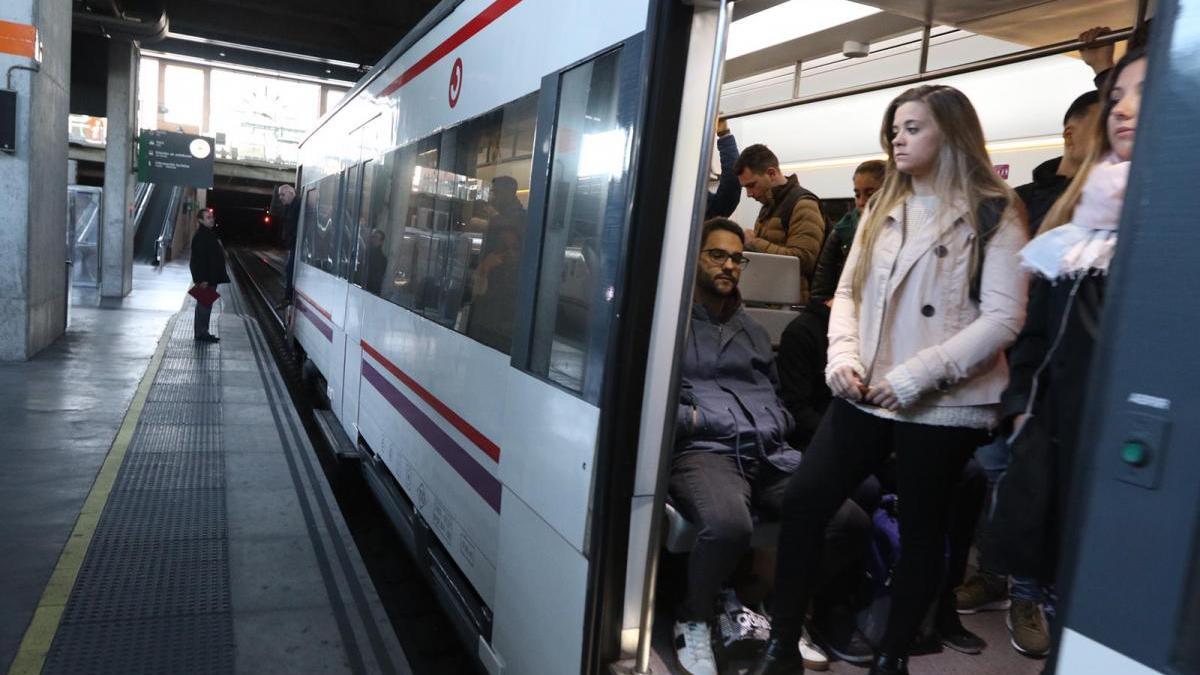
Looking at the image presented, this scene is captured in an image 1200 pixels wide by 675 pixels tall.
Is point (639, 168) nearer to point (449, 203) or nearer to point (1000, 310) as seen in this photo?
point (1000, 310)

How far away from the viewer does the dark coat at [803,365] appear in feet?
12.2

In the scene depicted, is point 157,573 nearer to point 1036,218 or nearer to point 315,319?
point 1036,218

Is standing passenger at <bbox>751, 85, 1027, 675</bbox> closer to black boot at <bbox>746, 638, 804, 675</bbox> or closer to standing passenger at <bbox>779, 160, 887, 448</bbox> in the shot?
black boot at <bbox>746, 638, 804, 675</bbox>

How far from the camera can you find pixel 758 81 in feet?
18.2

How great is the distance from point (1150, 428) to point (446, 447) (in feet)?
10.1

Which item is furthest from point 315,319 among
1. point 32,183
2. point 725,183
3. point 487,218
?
point 725,183

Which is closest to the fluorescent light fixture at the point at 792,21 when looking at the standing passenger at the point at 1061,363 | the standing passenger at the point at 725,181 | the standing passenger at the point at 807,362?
the standing passenger at the point at 725,181

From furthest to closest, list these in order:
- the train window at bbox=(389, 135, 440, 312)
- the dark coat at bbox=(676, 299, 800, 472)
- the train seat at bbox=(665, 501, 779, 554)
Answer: the train window at bbox=(389, 135, 440, 312) → the dark coat at bbox=(676, 299, 800, 472) → the train seat at bbox=(665, 501, 779, 554)

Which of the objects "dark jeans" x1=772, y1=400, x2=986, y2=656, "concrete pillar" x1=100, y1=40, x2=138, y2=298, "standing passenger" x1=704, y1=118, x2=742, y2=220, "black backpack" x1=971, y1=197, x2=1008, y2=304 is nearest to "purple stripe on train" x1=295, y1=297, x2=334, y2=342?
"standing passenger" x1=704, y1=118, x2=742, y2=220

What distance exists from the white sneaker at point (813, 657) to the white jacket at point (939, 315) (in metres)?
0.95

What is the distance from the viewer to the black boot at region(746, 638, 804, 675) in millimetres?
2643

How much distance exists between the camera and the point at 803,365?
3.74 meters

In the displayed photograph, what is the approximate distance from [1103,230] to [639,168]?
1.10 m

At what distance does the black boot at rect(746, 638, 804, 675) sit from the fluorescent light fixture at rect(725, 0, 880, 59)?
8.07 feet
